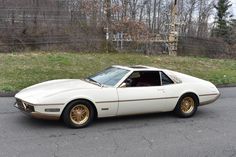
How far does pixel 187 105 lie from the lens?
8.64 metres

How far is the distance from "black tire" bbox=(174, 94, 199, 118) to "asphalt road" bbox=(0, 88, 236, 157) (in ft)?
0.48

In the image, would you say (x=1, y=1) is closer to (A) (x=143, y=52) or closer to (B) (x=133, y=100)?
(A) (x=143, y=52)

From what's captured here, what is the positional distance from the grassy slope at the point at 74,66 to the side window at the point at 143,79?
4517 mm

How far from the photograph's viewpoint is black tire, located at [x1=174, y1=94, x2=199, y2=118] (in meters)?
8.49

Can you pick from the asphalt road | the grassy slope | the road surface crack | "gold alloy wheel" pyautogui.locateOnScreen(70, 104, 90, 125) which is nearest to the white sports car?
"gold alloy wheel" pyautogui.locateOnScreen(70, 104, 90, 125)

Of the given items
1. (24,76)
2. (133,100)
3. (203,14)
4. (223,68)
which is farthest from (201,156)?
(203,14)

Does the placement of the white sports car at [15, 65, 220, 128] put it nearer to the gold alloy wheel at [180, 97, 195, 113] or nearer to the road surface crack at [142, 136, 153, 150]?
the gold alloy wheel at [180, 97, 195, 113]

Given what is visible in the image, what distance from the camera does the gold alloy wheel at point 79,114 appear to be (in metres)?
7.12

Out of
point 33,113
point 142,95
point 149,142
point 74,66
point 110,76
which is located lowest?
point 149,142

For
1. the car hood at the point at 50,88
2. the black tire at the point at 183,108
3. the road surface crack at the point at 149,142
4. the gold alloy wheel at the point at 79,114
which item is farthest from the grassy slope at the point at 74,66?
the road surface crack at the point at 149,142

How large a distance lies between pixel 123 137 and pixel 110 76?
178 cm

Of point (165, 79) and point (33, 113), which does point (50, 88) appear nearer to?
point (33, 113)

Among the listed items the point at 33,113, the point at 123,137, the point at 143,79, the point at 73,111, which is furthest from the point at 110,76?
the point at 33,113

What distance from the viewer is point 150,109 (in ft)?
26.3
